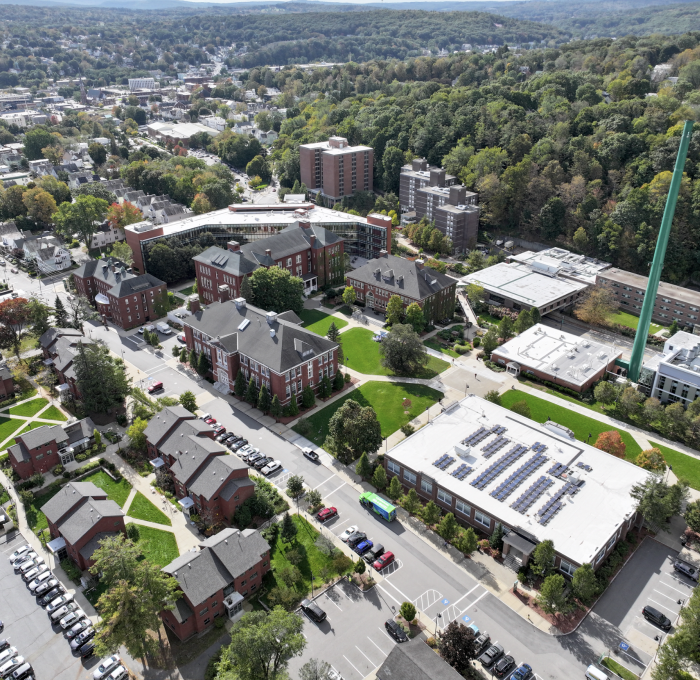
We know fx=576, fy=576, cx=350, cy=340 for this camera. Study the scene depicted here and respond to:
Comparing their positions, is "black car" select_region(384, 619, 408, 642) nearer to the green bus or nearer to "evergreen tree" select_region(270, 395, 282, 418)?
the green bus

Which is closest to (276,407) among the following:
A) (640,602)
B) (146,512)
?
(146,512)

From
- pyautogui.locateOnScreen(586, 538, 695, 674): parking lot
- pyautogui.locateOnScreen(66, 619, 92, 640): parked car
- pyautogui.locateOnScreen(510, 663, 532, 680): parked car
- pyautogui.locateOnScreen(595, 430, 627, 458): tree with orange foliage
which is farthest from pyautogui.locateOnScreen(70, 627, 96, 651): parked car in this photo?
pyautogui.locateOnScreen(595, 430, 627, 458): tree with orange foliage

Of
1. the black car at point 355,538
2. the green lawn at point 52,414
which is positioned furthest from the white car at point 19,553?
the black car at point 355,538

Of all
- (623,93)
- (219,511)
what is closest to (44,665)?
(219,511)

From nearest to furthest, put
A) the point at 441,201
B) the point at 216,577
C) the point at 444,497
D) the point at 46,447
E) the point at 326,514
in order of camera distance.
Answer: the point at 216,577, the point at 326,514, the point at 444,497, the point at 46,447, the point at 441,201

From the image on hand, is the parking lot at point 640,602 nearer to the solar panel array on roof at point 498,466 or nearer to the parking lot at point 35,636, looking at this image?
the solar panel array on roof at point 498,466

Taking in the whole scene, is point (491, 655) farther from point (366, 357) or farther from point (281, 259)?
point (281, 259)
